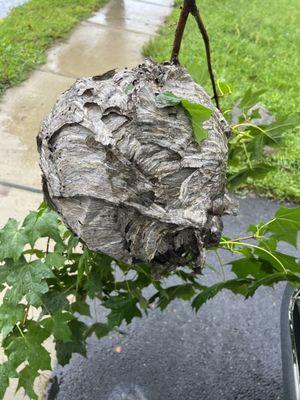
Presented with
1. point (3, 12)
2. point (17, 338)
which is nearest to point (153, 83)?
point (17, 338)

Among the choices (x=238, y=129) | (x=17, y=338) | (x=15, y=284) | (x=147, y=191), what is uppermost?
(x=147, y=191)

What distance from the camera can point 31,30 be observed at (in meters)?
5.82

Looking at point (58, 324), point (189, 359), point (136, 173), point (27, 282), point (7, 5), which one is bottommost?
point (189, 359)

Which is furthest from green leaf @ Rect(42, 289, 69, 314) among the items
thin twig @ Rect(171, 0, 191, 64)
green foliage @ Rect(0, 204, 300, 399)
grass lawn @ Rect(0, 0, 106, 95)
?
grass lawn @ Rect(0, 0, 106, 95)

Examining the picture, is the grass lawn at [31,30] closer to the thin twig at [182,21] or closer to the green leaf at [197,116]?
the thin twig at [182,21]

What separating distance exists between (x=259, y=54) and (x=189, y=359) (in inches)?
161

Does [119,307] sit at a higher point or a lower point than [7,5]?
higher

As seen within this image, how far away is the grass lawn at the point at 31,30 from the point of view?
16.2 feet

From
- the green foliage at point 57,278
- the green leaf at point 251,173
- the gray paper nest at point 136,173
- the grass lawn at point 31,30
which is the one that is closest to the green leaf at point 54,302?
the green foliage at point 57,278

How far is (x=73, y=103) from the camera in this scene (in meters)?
1.24

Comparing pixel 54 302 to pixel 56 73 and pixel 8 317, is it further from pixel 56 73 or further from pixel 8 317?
pixel 56 73

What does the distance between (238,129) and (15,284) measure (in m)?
0.78

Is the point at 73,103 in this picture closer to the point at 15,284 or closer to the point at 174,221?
the point at 174,221

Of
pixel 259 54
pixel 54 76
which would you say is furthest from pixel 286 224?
pixel 259 54
